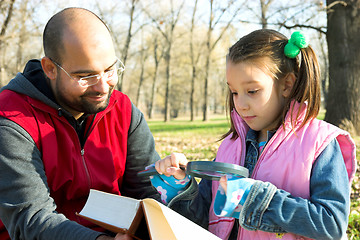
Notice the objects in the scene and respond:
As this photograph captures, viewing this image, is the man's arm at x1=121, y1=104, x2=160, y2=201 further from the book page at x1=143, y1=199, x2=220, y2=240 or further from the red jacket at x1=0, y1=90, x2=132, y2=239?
the book page at x1=143, y1=199, x2=220, y2=240

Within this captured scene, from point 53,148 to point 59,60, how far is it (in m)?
0.52

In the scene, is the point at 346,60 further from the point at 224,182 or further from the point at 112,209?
the point at 112,209

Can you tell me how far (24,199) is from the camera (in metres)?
1.71

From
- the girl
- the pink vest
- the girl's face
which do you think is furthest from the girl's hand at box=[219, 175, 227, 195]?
the girl's face

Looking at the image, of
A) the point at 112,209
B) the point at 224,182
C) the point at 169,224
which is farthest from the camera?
the point at 112,209

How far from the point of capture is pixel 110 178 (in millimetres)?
2174

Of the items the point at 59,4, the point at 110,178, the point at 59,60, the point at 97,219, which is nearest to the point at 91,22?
the point at 59,60

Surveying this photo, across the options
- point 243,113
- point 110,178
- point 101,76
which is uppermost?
point 101,76

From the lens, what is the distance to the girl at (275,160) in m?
1.51

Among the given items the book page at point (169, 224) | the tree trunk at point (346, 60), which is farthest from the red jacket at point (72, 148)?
the tree trunk at point (346, 60)

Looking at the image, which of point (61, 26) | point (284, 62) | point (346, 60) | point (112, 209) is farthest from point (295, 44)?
point (346, 60)

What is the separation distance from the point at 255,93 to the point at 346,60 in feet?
23.3

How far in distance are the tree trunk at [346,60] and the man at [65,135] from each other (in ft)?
22.0

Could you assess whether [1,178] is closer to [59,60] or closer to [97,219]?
[97,219]
